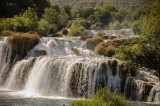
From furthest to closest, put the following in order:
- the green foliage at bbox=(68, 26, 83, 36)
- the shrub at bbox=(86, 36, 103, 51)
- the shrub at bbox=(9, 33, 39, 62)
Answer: the green foliage at bbox=(68, 26, 83, 36) → the shrub at bbox=(86, 36, 103, 51) → the shrub at bbox=(9, 33, 39, 62)

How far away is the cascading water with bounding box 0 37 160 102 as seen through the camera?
34406 millimetres

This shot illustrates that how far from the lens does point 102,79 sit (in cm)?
3509

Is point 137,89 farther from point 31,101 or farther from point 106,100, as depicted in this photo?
point 106,100

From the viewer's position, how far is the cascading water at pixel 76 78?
34.4 meters

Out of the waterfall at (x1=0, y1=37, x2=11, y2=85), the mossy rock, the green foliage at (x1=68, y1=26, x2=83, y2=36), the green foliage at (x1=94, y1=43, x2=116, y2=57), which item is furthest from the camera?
the green foliage at (x1=68, y1=26, x2=83, y2=36)

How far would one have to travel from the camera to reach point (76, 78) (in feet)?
117

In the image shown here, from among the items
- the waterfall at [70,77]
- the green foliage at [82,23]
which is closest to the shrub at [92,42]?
the waterfall at [70,77]

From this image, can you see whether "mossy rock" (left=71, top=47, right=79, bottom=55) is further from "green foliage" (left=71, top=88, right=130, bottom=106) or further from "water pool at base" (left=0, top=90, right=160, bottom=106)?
"green foliage" (left=71, top=88, right=130, bottom=106)

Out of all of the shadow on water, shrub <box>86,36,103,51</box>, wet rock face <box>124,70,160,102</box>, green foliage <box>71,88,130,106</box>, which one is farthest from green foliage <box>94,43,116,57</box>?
green foliage <box>71,88,130,106</box>

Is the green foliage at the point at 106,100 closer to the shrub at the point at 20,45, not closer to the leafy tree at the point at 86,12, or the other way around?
the shrub at the point at 20,45

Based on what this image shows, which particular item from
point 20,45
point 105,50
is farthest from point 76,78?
point 20,45

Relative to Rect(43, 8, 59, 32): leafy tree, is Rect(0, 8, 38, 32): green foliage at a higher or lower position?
lower

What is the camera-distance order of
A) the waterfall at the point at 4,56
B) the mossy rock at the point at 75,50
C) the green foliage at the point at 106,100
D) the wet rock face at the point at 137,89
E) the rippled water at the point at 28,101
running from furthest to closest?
the mossy rock at the point at 75,50, the waterfall at the point at 4,56, the wet rock face at the point at 137,89, the rippled water at the point at 28,101, the green foliage at the point at 106,100

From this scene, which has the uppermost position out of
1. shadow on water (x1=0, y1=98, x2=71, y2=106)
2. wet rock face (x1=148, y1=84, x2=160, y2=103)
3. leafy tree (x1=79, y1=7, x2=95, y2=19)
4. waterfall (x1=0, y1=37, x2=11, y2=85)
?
leafy tree (x1=79, y1=7, x2=95, y2=19)
